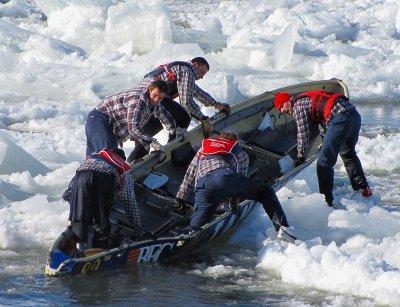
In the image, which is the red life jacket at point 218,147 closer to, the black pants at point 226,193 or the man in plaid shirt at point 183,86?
the black pants at point 226,193

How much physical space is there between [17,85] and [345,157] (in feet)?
30.6

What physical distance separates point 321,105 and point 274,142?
1.76m

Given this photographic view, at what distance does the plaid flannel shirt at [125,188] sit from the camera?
8.46 metres

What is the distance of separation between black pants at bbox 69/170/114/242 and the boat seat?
376 cm

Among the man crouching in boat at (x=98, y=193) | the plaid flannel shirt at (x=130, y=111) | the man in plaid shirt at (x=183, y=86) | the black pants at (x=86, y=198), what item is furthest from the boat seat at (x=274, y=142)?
the black pants at (x=86, y=198)

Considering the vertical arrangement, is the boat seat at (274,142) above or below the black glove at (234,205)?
above

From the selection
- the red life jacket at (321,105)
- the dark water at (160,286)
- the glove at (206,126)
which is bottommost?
the dark water at (160,286)

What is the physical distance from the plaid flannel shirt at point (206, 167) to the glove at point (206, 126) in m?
1.68

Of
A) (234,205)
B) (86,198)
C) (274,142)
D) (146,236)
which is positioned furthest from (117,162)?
(274,142)

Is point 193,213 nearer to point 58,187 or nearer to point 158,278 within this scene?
point 158,278

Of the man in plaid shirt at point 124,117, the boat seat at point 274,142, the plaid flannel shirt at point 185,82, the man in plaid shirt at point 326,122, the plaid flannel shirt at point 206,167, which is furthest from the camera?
the boat seat at point 274,142

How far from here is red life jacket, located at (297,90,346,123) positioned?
10391 mm

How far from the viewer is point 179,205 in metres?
9.71

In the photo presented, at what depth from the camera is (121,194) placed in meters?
8.73
